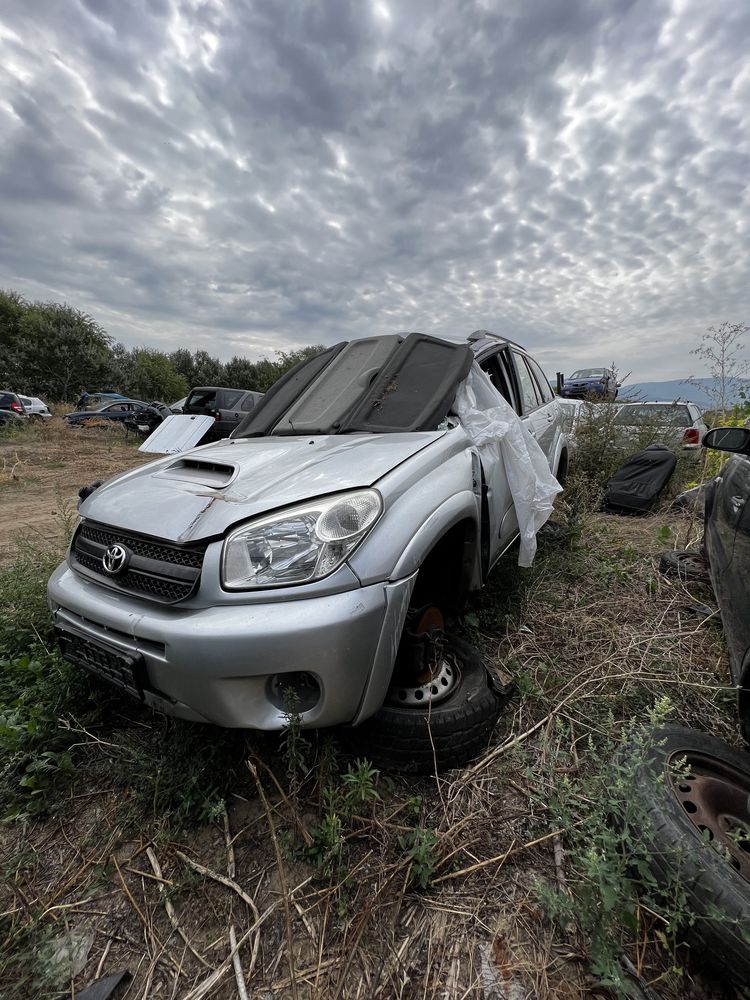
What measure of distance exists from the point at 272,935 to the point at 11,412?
705 inches

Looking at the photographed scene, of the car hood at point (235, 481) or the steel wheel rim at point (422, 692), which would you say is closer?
the car hood at point (235, 481)

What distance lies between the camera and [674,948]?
1.10 metres

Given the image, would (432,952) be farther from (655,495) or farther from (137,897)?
(655,495)

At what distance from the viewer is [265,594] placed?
4.34 feet

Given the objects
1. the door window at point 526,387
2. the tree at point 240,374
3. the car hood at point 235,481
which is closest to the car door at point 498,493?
the door window at point 526,387

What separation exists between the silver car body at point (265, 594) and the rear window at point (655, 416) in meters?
5.52

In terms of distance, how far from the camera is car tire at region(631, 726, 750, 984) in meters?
1.03

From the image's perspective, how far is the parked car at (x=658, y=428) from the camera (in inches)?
243

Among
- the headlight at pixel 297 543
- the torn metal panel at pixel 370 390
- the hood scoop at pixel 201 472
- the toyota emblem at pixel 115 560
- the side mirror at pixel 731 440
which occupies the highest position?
the torn metal panel at pixel 370 390

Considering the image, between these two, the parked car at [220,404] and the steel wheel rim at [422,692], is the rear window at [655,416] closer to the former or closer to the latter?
the steel wheel rim at [422,692]

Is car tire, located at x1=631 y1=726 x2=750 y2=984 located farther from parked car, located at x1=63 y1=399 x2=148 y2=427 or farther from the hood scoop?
parked car, located at x1=63 y1=399 x2=148 y2=427

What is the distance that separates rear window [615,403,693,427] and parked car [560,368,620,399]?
1.06 ft

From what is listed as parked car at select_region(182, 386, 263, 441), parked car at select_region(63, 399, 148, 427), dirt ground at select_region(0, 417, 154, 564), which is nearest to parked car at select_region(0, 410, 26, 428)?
dirt ground at select_region(0, 417, 154, 564)

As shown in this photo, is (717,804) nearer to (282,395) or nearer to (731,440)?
(731,440)
